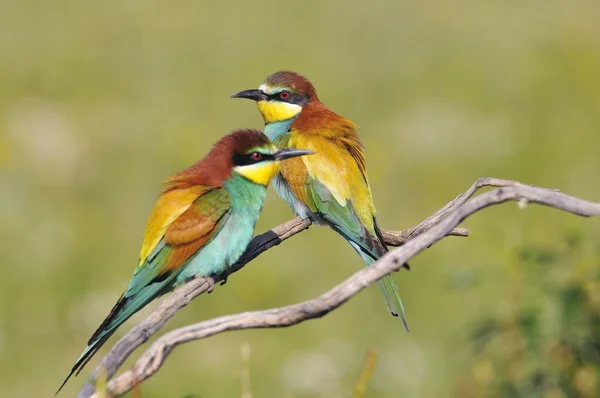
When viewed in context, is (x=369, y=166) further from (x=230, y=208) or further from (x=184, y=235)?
(x=184, y=235)

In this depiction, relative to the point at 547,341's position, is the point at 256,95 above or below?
above

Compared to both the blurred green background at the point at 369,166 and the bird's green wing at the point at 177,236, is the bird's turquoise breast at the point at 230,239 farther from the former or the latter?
the blurred green background at the point at 369,166

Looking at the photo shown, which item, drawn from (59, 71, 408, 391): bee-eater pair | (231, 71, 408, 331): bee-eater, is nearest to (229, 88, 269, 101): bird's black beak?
(231, 71, 408, 331): bee-eater

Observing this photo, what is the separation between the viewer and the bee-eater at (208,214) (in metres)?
2.38

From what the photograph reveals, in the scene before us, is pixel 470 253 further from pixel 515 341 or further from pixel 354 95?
pixel 515 341

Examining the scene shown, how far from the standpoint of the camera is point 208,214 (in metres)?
2.46

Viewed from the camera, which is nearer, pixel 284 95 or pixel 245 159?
pixel 245 159

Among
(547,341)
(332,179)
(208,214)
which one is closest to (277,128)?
(332,179)

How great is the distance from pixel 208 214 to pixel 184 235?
0.08 m

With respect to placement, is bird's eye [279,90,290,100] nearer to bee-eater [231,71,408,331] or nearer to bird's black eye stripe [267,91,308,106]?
bird's black eye stripe [267,91,308,106]

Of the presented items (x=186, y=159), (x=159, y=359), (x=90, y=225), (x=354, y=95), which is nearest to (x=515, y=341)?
(x=159, y=359)

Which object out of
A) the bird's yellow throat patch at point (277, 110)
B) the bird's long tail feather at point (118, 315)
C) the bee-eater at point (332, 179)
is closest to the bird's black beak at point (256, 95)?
the bird's yellow throat patch at point (277, 110)

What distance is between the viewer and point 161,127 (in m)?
6.25

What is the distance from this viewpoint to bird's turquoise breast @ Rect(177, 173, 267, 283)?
96.1 inches
